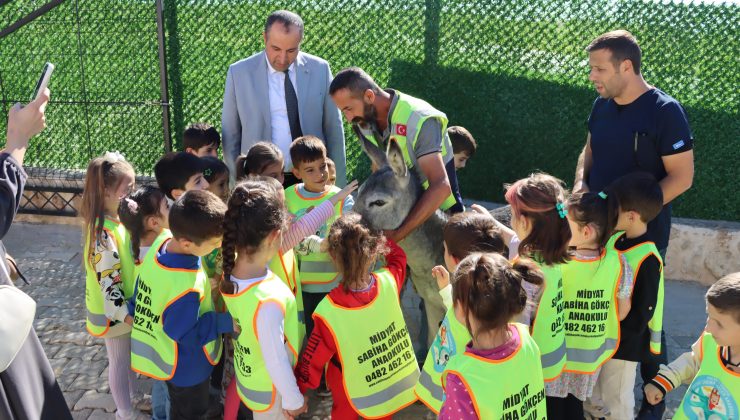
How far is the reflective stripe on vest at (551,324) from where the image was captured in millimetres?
3162

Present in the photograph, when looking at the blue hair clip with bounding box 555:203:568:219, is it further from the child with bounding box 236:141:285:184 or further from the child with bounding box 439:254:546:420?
the child with bounding box 236:141:285:184

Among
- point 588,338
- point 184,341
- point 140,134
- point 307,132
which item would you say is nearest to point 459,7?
point 307,132

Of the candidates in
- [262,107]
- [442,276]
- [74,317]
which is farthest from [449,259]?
[74,317]

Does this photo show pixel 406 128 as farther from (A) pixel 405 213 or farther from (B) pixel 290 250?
(B) pixel 290 250

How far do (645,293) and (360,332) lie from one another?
5.41 ft

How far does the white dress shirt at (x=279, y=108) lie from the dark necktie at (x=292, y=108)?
25mm

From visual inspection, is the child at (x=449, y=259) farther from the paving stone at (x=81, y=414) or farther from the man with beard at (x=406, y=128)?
the paving stone at (x=81, y=414)

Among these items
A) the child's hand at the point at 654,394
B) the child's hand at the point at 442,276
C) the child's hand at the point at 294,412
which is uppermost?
the child's hand at the point at 442,276

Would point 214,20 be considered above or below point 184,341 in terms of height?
above

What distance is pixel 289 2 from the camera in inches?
276

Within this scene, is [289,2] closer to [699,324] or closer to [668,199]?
[668,199]

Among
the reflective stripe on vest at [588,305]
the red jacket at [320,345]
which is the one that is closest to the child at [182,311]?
the red jacket at [320,345]

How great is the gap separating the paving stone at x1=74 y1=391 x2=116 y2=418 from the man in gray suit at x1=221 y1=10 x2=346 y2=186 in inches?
74.2

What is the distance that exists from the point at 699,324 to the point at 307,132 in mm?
3996
